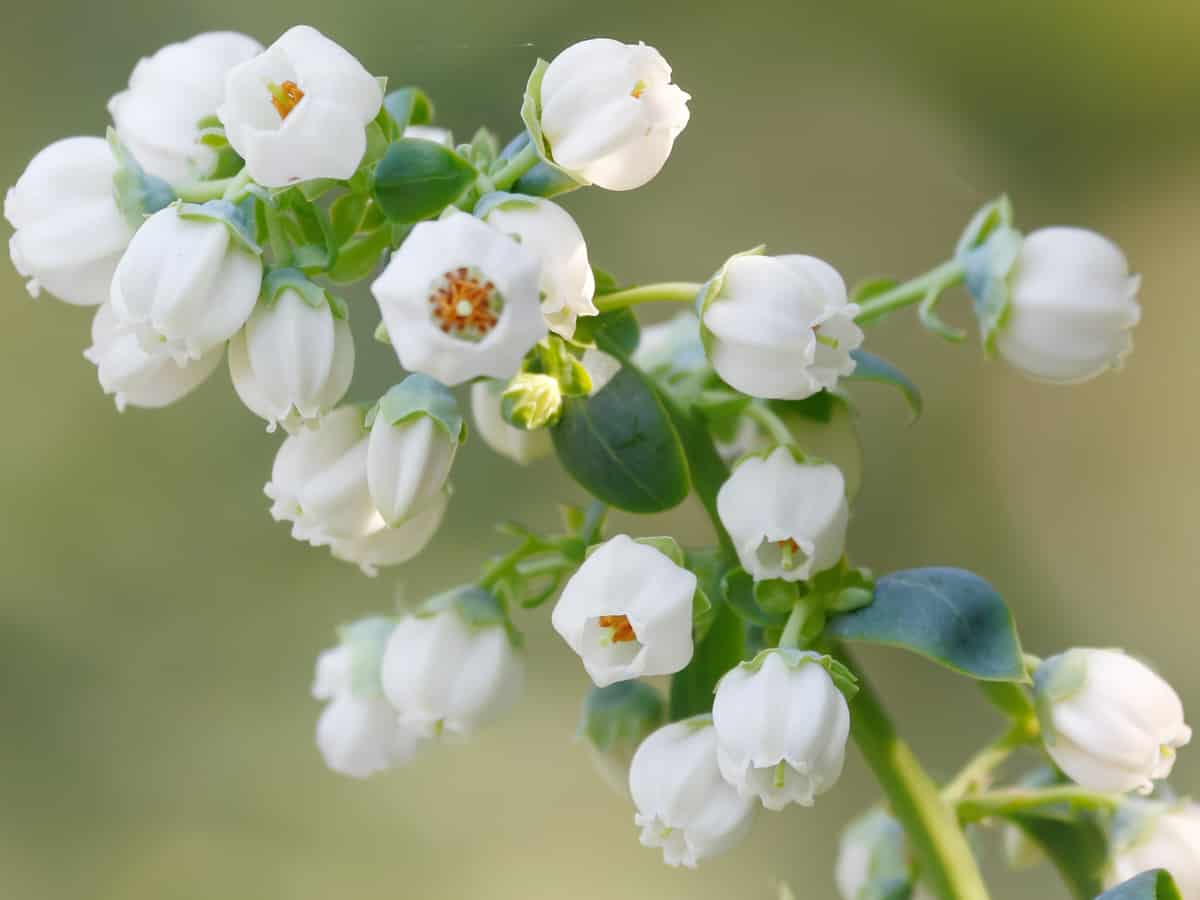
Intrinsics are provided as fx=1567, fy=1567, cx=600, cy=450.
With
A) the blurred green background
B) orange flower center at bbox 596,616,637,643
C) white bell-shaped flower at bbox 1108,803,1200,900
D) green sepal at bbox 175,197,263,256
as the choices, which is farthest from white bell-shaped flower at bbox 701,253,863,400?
the blurred green background

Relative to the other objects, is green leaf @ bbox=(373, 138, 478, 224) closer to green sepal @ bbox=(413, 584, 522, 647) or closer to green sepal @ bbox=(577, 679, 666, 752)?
green sepal @ bbox=(413, 584, 522, 647)

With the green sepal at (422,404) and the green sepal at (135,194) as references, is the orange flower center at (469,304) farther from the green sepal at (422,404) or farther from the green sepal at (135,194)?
the green sepal at (135,194)

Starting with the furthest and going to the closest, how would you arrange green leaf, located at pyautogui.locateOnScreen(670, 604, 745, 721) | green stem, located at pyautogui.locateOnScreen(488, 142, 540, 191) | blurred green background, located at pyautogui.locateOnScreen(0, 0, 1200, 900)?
blurred green background, located at pyautogui.locateOnScreen(0, 0, 1200, 900), green leaf, located at pyautogui.locateOnScreen(670, 604, 745, 721), green stem, located at pyautogui.locateOnScreen(488, 142, 540, 191)

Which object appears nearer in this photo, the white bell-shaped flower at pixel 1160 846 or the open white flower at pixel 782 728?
the open white flower at pixel 782 728

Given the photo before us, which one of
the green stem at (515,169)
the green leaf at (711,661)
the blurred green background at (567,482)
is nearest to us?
the green stem at (515,169)

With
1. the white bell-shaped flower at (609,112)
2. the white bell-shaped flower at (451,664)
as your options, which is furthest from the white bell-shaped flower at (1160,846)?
the white bell-shaped flower at (609,112)

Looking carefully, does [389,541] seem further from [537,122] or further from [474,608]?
[537,122]

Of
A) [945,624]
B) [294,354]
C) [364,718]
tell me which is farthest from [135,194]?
[945,624]
